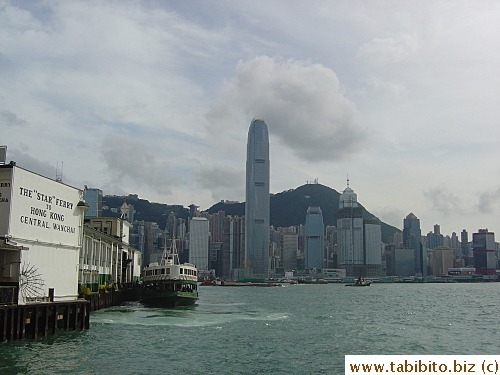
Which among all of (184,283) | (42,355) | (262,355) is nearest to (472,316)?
(184,283)

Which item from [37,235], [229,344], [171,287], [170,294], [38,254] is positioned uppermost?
[37,235]

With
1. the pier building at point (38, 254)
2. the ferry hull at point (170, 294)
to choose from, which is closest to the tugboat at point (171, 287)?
the ferry hull at point (170, 294)

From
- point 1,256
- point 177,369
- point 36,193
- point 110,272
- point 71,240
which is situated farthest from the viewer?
point 110,272

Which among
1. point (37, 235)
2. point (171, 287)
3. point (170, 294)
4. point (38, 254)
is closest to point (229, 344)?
point (38, 254)

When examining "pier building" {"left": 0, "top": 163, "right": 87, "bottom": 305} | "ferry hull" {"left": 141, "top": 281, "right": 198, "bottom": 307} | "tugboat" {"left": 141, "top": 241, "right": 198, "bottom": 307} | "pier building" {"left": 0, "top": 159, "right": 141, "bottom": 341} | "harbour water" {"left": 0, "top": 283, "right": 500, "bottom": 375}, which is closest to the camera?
"harbour water" {"left": 0, "top": 283, "right": 500, "bottom": 375}

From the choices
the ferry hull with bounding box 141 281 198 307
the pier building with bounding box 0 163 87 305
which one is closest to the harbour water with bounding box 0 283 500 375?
the pier building with bounding box 0 163 87 305

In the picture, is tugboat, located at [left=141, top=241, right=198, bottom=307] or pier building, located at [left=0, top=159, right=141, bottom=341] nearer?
pier building, located at [left=0, top=159, right=141, bottom=341]

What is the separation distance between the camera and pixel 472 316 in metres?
67.7

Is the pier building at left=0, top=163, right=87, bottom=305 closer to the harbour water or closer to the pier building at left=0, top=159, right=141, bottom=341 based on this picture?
the pier building at left=0, top=159, right=141, bottom=341

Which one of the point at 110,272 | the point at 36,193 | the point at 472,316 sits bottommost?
the point at 472,316

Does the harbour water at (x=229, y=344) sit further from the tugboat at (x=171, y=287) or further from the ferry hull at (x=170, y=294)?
the tugboat at (x=171, y=287)

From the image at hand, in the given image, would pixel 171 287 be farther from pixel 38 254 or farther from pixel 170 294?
pixel 38 254

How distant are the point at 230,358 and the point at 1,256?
1732 centimetres

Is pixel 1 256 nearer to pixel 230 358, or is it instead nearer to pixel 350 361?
pixel 230 358
